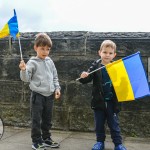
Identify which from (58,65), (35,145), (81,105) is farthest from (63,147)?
(58,65)

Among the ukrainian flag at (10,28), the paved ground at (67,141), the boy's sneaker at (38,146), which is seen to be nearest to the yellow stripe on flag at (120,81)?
the paved ground at (67,141)

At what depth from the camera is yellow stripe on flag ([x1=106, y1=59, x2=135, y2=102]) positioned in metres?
4.23

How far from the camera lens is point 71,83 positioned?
17.7 ft

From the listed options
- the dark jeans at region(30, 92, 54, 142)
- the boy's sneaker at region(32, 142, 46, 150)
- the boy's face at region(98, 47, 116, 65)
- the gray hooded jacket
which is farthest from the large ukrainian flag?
the boy's sneaker at region(32, 142, 46, 150)

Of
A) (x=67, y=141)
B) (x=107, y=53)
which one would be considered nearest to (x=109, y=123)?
(x=67, y=141)

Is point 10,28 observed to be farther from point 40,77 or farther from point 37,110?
point 37,110

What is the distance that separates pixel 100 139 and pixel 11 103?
1.93m

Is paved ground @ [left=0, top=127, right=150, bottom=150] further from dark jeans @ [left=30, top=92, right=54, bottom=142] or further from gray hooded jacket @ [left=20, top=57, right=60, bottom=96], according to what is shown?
gray hooded jacket @ [left=20, top=57, right=60, bottom=96]

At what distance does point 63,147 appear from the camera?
14.7 ft

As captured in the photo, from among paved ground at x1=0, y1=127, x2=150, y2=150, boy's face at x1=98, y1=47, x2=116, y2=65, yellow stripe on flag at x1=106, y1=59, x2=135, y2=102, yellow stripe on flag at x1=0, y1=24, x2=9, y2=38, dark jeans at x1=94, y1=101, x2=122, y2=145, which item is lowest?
paved ground at x1=0, y1=127, x2=150, y2=150

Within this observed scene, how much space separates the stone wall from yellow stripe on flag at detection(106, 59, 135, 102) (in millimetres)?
891

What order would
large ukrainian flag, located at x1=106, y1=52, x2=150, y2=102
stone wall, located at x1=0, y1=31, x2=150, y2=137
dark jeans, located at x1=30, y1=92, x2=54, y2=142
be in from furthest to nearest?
stone wall, located at x1=0, y1=31, x2=150, y2=137 < dark jeans, located at x1=30, y1=92, x2=54, y2=142 < large ukrainian flag, located at x1=106, y1=52, x2=150, y2=102

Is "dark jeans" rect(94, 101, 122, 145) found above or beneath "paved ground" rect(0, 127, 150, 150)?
above

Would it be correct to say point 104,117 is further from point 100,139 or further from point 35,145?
point 35,145
